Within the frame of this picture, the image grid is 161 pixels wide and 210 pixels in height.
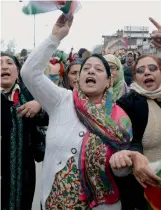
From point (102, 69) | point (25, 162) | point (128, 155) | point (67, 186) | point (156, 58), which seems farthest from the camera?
point (156, 58)

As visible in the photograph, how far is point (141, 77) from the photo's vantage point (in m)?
3.12

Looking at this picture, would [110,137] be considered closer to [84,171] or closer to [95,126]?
[95,126]

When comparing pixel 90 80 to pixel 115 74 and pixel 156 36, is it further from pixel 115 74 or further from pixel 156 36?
pixel 115 74

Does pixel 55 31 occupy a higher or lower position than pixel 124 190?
higher

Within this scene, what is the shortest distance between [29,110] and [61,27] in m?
0.63

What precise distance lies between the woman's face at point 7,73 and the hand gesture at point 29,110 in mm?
331

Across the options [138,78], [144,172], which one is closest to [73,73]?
[138,78]

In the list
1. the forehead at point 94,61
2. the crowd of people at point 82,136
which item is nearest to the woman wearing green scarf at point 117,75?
the crowd of people at point 82,136

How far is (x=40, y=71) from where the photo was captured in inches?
94.4

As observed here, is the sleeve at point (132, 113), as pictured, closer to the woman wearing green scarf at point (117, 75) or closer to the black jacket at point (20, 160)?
the black jacket at point (20, 160)

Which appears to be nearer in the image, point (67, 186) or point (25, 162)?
point (67, 186)

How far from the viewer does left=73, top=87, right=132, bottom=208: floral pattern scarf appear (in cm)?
238

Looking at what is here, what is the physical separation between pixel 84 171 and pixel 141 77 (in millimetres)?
1083

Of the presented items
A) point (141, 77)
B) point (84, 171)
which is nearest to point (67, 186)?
point (84, 171)
